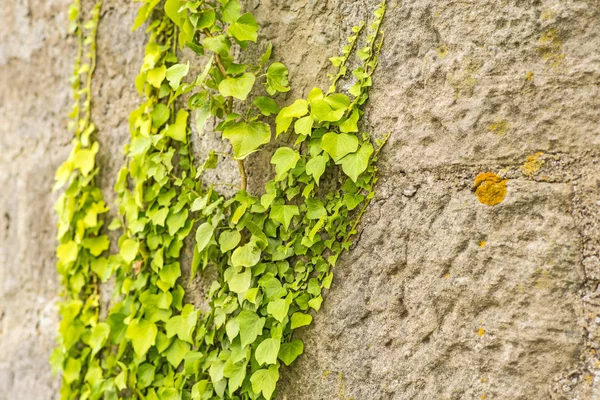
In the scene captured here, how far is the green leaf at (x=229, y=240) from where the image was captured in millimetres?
1137

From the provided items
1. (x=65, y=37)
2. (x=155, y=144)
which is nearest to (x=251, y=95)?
(x=155, y=144)

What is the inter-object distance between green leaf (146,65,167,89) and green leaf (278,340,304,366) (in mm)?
710

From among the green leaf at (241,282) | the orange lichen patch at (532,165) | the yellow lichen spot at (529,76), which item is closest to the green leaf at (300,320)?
the green leaf at (241,282)

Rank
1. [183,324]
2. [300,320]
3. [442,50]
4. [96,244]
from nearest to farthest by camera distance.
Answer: [442,50], [300,320], [183,324], [96,244]

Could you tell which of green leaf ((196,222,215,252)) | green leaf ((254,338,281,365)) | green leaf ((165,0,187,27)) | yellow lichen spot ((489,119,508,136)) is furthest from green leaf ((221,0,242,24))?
green leaf ((254,338,281,365))

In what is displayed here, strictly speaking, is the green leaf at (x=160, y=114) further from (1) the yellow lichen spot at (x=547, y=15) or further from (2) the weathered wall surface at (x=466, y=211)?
(1) the yellow lichen spot at (x=547, y=15)

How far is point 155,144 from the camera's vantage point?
4.25ft

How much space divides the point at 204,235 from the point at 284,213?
201 mm

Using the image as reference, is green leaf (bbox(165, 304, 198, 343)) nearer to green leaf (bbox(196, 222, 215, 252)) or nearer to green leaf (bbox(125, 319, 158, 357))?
green leaf (bbox(125, 319, 158, 357))

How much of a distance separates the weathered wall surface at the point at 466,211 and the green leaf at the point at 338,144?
0.05 m

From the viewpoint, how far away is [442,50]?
971 millimetres

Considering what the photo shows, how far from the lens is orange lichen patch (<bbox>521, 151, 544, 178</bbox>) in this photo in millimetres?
884

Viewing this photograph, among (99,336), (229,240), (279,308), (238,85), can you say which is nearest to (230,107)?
(238,85)

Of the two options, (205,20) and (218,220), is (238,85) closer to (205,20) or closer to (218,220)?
(205,20)
